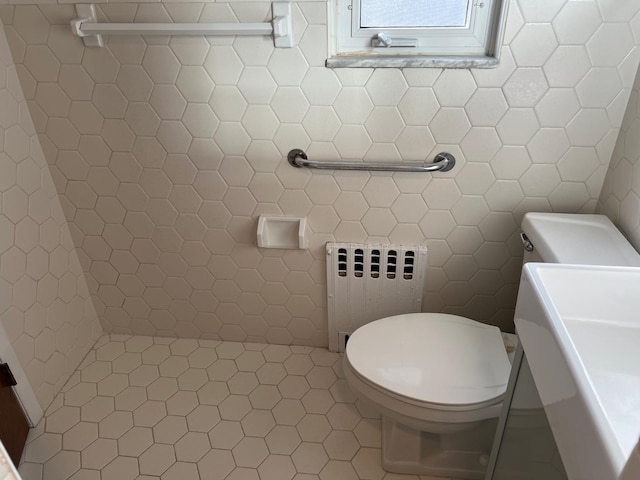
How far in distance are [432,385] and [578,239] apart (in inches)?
23.4

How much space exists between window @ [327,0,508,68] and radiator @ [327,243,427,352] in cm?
64

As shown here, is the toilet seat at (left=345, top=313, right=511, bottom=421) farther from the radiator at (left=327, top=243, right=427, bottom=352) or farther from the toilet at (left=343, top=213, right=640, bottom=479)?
the radiator at (left=327, top=243, right=427, bottom=352)

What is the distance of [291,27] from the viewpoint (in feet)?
4.73

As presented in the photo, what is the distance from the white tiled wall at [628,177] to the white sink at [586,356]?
1.54ft

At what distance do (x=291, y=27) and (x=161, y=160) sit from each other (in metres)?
0.66

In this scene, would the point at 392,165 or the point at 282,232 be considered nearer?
the point at 392,165

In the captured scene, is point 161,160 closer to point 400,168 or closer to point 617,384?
point 400,168

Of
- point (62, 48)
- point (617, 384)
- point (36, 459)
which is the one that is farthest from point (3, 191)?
point (617, 384)

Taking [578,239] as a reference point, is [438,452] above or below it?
below

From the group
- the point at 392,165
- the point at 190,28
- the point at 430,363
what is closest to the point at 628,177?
the point at 392,165

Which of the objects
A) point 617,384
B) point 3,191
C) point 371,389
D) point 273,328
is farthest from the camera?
point 273,328

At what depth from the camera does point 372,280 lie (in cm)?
182

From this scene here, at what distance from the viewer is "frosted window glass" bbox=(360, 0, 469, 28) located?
56.6 inches

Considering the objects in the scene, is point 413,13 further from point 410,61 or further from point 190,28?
point 190,28
